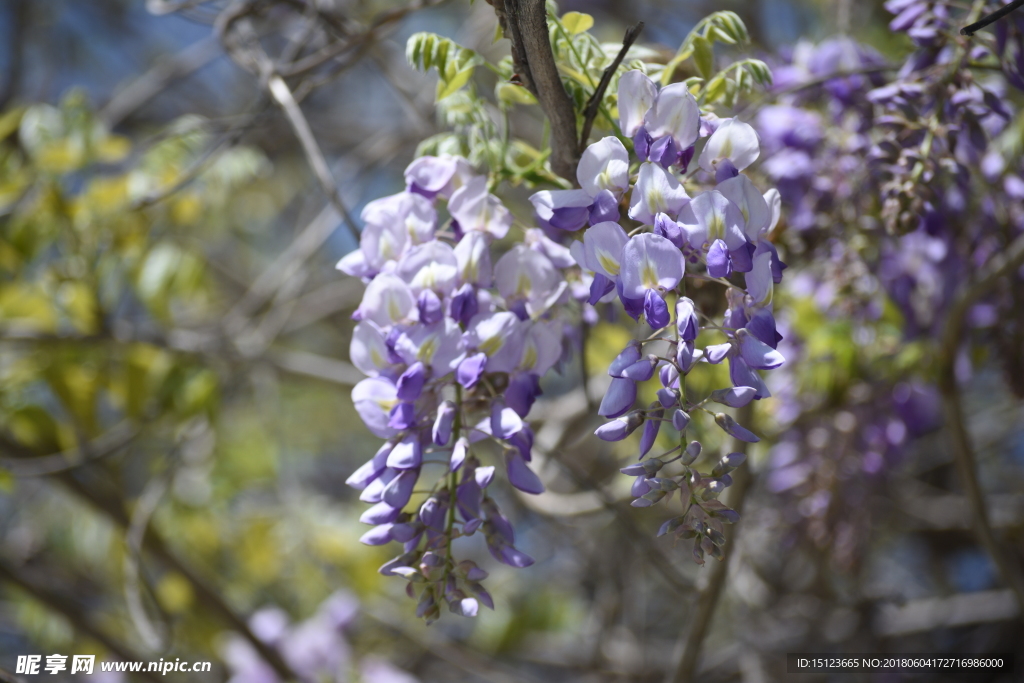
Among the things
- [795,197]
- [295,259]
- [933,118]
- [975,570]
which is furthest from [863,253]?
[975,570]

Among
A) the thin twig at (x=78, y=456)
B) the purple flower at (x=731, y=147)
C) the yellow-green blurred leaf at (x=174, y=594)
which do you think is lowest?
the yellow-green blurred leaf at (x=174, y=594)

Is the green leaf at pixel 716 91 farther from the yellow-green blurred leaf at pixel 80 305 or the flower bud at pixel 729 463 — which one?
the yellow-green blurred leaf at pixel 80 305

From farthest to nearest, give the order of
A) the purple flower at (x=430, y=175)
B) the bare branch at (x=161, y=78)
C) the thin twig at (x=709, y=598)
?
the bare branch at (x=161, y=78) < the thin twig at (x=709, y=598) < the purple flower at (x=430, y=175)

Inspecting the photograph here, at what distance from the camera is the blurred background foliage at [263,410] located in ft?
6.48

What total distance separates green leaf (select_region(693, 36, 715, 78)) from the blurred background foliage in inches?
10.5

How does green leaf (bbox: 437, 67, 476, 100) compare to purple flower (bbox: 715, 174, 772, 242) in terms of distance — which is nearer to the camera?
purple flower (bbox: 715, 174, 772, 242)

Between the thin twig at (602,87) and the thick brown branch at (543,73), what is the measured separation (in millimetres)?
15

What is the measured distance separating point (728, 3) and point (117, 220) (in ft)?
8.44

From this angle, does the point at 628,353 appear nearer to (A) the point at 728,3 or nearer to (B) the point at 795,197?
(B) the point at 795,197

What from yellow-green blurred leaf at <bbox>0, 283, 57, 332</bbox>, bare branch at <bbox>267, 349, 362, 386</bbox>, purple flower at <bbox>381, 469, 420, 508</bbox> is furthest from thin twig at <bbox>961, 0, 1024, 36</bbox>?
yellow-green blurred leaf at <bbox>0, 283, 57, 332</bbox>

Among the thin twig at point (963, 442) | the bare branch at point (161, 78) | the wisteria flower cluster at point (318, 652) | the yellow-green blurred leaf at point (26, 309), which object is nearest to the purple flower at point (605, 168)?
the thin twig at point (963, 442)

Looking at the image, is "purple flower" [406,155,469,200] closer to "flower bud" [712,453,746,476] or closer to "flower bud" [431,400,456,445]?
"flower bud" [431,400,456,445]

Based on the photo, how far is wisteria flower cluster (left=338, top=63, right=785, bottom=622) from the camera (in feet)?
2.72

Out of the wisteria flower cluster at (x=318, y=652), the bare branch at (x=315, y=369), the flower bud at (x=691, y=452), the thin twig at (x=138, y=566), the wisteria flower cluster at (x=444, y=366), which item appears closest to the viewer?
the flower bud at (x=691, y=452)
